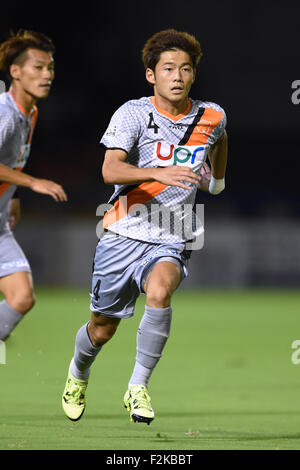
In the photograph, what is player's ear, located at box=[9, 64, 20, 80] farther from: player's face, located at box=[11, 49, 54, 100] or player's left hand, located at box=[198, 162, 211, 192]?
player's left hand, located at box=[198, 162, 211, 192]

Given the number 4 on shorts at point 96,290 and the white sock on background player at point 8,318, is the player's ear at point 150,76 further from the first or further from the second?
the white sock on background player at point 8,318

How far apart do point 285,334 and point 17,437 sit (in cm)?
732

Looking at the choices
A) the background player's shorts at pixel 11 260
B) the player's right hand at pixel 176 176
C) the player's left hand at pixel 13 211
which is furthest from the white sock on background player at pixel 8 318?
the player's right hand at pixel 176 176

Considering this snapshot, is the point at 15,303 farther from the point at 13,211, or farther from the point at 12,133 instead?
the point at 12,133

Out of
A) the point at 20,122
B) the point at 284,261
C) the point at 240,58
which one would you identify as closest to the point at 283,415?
the point at 20,122

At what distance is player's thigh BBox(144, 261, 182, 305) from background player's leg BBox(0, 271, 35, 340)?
4.72ft

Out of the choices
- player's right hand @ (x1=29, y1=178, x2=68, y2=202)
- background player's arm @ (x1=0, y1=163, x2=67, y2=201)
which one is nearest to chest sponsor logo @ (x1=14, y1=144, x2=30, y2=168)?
background player's arm @ (x1=0, y1=163, x2=67, y2=201)

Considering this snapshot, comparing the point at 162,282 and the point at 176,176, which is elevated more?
the point at 176,176

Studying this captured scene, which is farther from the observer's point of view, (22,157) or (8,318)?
(22,157)

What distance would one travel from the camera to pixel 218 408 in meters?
6.36

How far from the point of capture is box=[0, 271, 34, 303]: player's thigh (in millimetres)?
6246

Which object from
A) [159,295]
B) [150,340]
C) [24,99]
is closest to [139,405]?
[150,340]

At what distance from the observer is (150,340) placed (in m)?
5.00

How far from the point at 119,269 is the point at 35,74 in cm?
177
